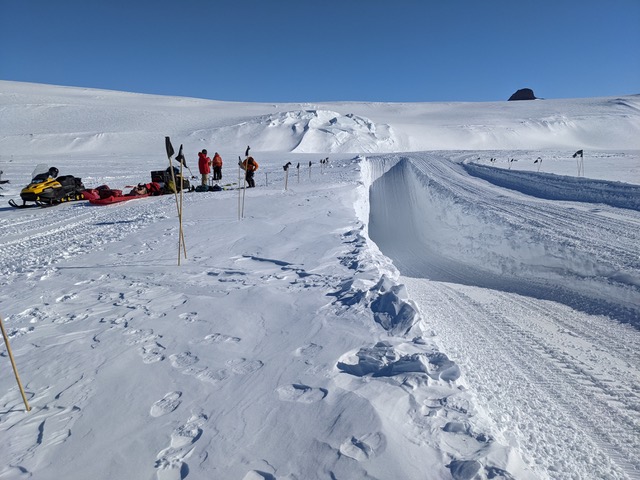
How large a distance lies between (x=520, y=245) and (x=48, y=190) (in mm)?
14312

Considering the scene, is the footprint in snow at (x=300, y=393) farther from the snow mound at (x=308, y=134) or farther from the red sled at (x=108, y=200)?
the snow mound at (x=308, y=134)

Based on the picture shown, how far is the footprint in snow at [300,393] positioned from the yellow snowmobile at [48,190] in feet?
46.3

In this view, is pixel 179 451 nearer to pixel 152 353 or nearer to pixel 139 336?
pixel 152 353

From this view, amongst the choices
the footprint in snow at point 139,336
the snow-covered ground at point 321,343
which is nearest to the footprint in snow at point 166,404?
the snow-covered ground at point 321,343

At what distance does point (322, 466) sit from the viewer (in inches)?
101

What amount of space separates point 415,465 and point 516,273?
7231mm

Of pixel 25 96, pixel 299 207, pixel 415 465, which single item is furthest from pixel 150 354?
pixel 25 96

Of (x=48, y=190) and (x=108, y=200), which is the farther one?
(x=108, y=200)

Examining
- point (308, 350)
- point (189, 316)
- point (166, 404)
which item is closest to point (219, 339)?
point (189, 316)

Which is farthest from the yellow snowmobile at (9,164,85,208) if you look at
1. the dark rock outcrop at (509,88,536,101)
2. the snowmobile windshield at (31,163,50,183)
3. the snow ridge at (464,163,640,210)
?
the dark rock outcrop at (509,88,536,101)

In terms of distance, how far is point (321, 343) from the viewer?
13.4 feet

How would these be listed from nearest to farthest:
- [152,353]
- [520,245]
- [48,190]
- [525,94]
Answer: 1. [152,353]
2. [520,245]
3. [48,190]
4. [525,94]

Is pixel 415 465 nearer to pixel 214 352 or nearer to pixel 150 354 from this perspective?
pixel 214 352

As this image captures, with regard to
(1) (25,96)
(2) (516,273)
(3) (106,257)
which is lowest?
(2) (516,273)
